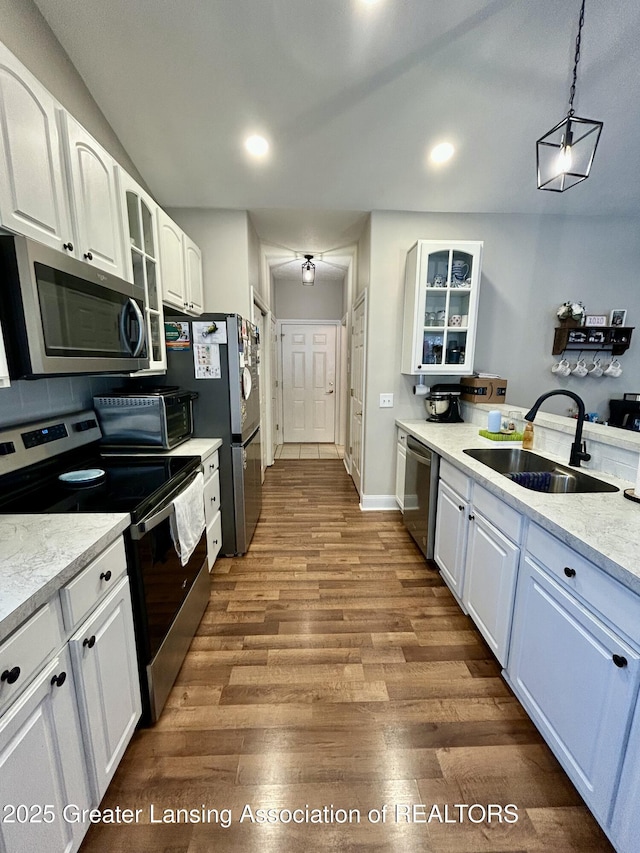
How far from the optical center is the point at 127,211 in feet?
5.87

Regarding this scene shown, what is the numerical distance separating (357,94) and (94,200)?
1693mm

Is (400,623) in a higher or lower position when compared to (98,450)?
lower

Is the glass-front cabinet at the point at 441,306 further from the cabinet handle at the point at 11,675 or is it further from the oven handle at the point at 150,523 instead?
the cabinet handle at the point at 11,675

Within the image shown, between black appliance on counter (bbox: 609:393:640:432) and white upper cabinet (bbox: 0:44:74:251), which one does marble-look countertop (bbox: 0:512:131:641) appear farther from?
black appliance on counter (bbox: 609:393:640:432)

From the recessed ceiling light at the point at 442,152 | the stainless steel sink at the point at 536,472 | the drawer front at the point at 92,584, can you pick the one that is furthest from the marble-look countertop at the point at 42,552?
the recessed ceiling light at the point at 442,152

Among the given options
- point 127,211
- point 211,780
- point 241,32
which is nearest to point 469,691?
point 211,780

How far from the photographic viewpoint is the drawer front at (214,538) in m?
2.14

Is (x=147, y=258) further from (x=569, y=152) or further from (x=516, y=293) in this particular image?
(x=516, y=293)

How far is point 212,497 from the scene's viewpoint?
218 cm

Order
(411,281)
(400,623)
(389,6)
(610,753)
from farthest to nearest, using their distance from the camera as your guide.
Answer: (411,281) → (400,623) → (389,6) → (610,753)

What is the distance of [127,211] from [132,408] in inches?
41.5

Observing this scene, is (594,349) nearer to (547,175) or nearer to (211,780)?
(547,175)

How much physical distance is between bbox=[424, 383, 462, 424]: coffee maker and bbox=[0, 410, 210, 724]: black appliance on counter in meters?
2.08

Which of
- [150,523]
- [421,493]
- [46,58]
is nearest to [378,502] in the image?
[421,493]
